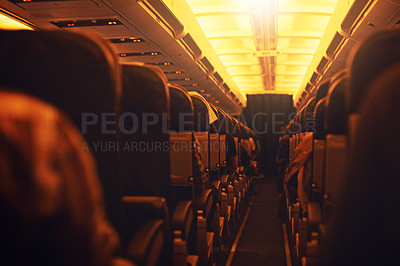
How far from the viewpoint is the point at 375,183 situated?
1089mm

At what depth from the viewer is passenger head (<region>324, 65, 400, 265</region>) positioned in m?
1.09

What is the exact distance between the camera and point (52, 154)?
80 centimetres

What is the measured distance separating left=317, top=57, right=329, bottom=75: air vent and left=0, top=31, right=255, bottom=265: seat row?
5.91 meters

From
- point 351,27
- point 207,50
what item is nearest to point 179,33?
point 207,50

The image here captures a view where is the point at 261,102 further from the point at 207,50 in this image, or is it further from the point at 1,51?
the point at 1,51

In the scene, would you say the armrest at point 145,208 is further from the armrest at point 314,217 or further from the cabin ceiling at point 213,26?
the cabin ceiling at point 213,26

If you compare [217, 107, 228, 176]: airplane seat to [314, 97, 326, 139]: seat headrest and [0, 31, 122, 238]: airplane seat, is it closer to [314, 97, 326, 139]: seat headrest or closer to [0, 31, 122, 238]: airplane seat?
[314, 97, 326, 139]: seat headrest

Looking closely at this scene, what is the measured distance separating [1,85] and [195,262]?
212cm

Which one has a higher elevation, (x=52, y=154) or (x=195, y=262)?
(x=52, y=154)

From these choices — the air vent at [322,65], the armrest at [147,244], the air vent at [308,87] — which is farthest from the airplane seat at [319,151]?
the air vent at [308,87]

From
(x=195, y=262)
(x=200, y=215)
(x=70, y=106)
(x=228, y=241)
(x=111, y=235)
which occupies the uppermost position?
(x=70, y=106)

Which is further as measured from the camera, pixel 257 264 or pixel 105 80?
pixel 257 264

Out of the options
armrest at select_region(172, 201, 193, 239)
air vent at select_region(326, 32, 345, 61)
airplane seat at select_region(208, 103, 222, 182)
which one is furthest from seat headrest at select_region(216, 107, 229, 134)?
armrest at select_region(172, 201, 193, 239)

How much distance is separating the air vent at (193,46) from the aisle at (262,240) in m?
3.90
